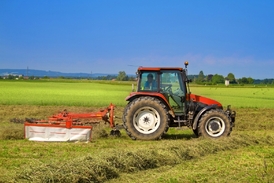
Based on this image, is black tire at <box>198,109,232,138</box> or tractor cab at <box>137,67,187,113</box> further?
tractor cab at <box>137,67,187,113</box>

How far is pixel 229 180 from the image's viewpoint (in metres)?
6.04

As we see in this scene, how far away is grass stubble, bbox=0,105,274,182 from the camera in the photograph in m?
6.03

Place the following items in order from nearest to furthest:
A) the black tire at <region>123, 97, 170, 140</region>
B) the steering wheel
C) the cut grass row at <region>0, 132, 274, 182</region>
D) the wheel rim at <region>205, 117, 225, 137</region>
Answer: the cut grass row at <region>0, 132, 274, 182</region> < the black tire at <region>123, 97, 170, 140</region> < the wheel rim at <region>205, 117, 225, 137</region> < the steering wheel

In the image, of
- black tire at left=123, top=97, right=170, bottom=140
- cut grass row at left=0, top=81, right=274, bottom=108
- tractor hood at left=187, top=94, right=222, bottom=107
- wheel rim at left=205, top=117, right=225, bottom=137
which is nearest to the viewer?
black tire at left=123, top=97, right=170, bottom=140

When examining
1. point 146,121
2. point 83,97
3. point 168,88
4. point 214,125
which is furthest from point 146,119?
point 83,97

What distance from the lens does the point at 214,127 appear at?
10406 millimetres

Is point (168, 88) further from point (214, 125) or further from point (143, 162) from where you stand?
point (143, 162)

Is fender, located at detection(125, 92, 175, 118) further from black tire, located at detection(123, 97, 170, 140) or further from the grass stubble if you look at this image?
the grass stubble

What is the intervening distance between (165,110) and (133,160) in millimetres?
3408

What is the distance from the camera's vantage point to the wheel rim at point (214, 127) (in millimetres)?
10383

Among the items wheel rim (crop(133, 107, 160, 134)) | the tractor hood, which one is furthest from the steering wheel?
→ wheel rim (crop(133, 107, 160, 134))

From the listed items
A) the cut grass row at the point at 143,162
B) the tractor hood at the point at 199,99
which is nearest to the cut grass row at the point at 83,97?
the tractor hood at the point at 199,99

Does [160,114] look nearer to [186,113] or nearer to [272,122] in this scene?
[186,113]

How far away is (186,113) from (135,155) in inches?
145
